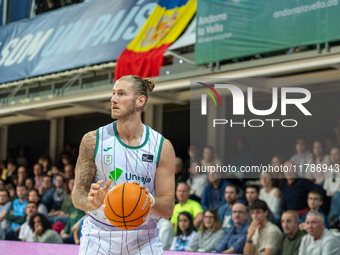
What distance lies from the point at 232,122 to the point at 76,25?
477cm

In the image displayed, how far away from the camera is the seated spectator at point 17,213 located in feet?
36.8

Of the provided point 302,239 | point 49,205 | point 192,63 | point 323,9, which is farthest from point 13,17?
point 302,239

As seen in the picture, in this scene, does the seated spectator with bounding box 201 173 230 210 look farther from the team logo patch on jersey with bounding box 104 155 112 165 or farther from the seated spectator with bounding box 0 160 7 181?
the seated spectator with bounding box 0 160 7 181

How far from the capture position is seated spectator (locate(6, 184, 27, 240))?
36.8 feet

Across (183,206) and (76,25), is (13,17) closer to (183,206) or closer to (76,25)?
(76,25)

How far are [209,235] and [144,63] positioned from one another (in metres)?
4.00

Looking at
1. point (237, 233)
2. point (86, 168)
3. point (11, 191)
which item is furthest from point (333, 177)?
point (11, 191)

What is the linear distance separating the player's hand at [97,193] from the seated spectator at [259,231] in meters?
4.45

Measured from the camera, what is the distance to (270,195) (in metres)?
7.78

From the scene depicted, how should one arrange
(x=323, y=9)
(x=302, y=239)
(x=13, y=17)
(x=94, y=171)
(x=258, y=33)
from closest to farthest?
1. (x=94, y=171)
2. (x=302, y=239)
3. (x=323, y=9)
4. (x=258, y=33)
5. (x=13, y=17)

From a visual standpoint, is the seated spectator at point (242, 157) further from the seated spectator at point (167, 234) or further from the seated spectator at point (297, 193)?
the seated spectator at point (167, 234)

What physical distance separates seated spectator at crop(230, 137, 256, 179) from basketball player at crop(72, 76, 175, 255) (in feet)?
18.2

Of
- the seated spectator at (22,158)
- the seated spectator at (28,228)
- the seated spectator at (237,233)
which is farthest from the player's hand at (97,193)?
the seated spectator at (22,158)

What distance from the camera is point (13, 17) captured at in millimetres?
15273
